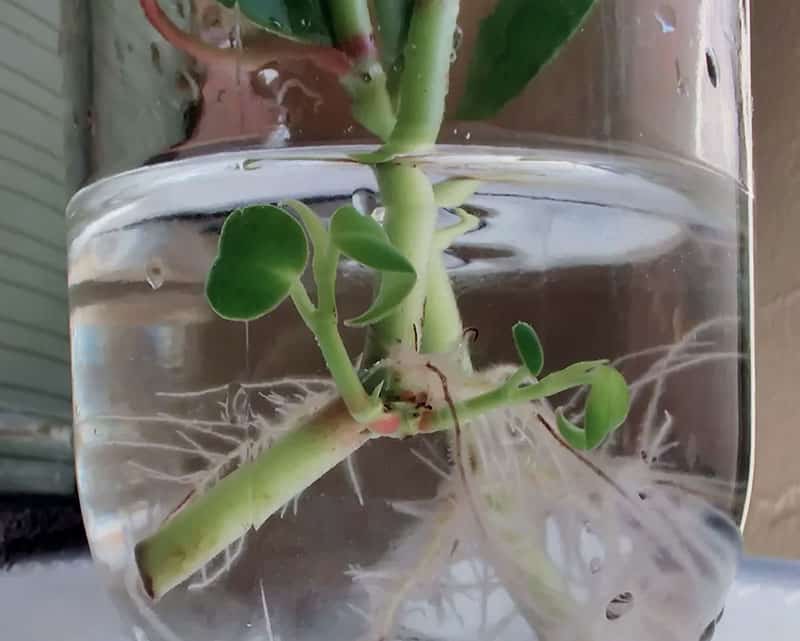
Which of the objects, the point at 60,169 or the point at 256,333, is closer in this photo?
the point at 256,333

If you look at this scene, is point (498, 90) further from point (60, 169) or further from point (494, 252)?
point (60, 169)

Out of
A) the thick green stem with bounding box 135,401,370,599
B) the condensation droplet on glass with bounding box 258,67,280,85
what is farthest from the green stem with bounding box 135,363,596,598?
the condensation droplet on glass with bounding box 258,67,280,85

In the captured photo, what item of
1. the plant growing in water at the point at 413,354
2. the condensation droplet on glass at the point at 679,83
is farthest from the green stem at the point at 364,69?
the condensation droplet on glass at the point at 679,83

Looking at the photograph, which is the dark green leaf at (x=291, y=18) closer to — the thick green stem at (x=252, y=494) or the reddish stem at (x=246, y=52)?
the reddish stem at (x=246, y=52)

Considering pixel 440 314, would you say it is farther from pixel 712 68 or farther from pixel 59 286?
pixel 59 286

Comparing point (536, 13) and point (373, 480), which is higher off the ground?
point (536, 13)

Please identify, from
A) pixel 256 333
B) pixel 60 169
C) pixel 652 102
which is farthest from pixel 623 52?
pixel 60 169

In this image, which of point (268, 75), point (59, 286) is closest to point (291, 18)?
point (268, 75)
